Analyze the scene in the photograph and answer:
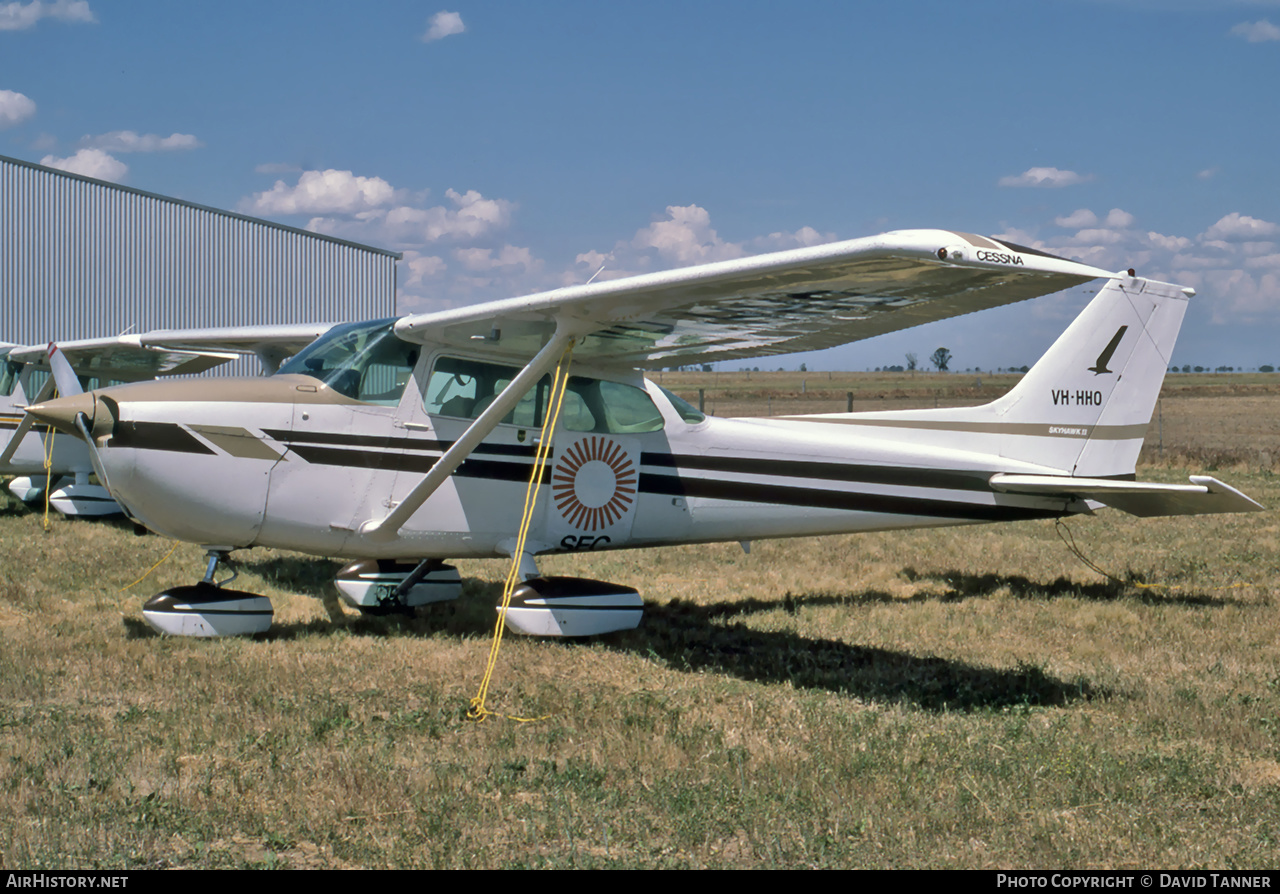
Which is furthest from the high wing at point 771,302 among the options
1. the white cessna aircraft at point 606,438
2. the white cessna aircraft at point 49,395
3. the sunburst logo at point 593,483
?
the white cessna aircraft at point 49,395

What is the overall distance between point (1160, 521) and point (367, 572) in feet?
36.3

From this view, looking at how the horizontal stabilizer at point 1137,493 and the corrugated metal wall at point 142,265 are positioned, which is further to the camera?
the corrugated metal wall at point 142,265

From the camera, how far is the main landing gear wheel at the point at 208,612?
6684 millimetres

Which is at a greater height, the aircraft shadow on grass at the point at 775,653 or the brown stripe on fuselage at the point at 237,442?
the brown stripe on fuselage at the point at 237,442

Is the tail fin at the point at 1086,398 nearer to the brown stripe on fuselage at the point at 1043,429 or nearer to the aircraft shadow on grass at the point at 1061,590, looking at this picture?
the brown stripe on fuselage at the point at 1043,429

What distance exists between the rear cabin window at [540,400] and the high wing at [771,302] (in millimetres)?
194

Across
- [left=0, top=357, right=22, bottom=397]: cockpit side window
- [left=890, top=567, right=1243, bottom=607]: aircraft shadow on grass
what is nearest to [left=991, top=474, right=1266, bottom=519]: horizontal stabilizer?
[left=890, top=567, right=1243, bottom=607]: aircraft shadow on grass

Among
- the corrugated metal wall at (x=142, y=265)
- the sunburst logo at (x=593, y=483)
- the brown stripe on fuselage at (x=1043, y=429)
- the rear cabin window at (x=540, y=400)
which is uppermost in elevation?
the corrugated metal wall at (x=142, y=265)

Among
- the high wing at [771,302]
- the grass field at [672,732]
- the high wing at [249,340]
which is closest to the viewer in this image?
the grass field at [672,732]

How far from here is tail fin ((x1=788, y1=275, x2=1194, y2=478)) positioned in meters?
8.46

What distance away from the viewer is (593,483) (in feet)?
24.1
